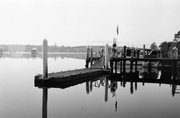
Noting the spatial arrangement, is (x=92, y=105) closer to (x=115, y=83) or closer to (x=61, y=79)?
(x=61, y=79)

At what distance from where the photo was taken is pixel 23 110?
39.9 ft

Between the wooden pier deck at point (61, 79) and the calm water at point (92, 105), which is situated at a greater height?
the wooden pier deck at point (61, 79)

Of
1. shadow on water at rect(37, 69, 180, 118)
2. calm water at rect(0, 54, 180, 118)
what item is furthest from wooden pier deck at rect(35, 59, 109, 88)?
calm water at rect(0, 54, 180, 118)

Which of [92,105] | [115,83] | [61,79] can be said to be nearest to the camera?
[92,105]

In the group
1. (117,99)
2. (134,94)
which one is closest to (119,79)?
(134,94)

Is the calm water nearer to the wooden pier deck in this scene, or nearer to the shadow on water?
the shadow on water

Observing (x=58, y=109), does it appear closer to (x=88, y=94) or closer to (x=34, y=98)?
(x=34, y=98)

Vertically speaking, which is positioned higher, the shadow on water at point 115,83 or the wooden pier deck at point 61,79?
the wooden pier deck at point 61,79

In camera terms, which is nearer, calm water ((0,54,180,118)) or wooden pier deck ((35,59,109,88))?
calm water ((0,54,180,118))

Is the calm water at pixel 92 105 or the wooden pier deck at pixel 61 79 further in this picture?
the wooden pier deck at pixel 61 79

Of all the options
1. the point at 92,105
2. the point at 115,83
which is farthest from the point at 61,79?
the point at 115,83

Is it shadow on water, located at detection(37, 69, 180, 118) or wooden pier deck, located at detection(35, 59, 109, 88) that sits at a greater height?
wooden pier deck, located at detection(35, 59, 109, 88)

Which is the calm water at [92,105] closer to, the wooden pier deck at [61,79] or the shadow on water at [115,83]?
the shadow on water at [115,83]

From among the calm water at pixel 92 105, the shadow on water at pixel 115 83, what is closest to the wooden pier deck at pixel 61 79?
the shadow on water at pixel 115 83
